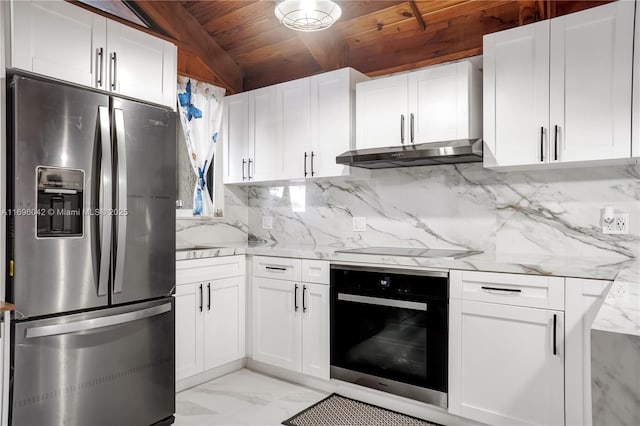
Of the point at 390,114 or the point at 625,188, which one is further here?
the point at 390,114

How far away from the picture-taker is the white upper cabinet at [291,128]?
10.2ft

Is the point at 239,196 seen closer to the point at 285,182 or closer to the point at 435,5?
the point at 285,182

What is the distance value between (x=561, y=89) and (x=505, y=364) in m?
1.50

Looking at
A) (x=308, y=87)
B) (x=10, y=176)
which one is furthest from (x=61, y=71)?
(x=308, y=87)

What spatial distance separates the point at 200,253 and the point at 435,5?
234 centimetres

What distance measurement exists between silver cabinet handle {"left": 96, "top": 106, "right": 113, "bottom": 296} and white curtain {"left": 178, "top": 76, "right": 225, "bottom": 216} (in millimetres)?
1431

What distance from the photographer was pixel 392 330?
2.62m

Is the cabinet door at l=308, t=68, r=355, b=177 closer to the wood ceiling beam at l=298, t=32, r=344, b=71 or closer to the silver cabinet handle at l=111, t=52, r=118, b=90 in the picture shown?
the wood ceiling beam at l=298, t=32, r=344, b=71

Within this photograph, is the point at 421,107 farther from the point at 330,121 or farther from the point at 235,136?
the point at 235,136

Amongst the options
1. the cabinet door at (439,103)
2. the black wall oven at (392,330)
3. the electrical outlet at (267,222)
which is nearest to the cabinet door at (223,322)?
the electrical outlet at (267,222)

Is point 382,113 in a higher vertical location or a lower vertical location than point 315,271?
higher

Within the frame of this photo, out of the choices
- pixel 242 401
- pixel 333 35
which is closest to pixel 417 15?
pixel 333 35

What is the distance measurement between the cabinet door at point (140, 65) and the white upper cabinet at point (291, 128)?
3.17 feet

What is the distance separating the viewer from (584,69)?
227cm
